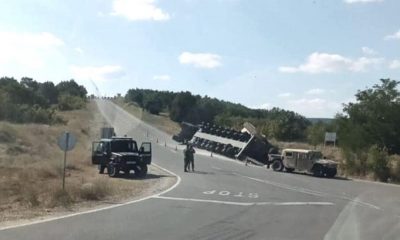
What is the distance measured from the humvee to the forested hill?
40.8 meters


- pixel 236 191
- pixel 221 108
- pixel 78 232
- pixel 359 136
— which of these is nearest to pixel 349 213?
pixel 236 191

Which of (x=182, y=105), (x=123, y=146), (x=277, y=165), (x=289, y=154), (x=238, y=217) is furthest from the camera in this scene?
(x=182, y=105)

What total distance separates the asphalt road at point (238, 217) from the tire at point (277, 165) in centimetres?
1748

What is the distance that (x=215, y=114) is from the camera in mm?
117062

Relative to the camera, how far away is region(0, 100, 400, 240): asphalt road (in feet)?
48.4

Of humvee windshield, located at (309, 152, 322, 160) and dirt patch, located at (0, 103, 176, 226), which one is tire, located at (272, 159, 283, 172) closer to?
humvee windshield, located at (309, 152, 322, 160)

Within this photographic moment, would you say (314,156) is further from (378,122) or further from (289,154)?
(378,122)

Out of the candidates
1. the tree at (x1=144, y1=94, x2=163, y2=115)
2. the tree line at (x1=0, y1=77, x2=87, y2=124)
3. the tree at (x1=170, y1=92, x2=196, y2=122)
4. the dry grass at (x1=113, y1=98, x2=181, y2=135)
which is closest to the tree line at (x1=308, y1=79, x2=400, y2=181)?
the dry grass at (x1=113, y1=98, x2=181, y2=135)

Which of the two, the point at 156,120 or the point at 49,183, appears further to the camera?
the point at 156,120

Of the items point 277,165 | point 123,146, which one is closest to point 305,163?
point 277,165

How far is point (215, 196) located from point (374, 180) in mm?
22335

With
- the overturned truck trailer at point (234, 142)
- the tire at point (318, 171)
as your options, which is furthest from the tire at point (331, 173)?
the overturned truck trailer at point (234, 142)

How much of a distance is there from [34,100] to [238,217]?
115m

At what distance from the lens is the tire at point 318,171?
45312mm
